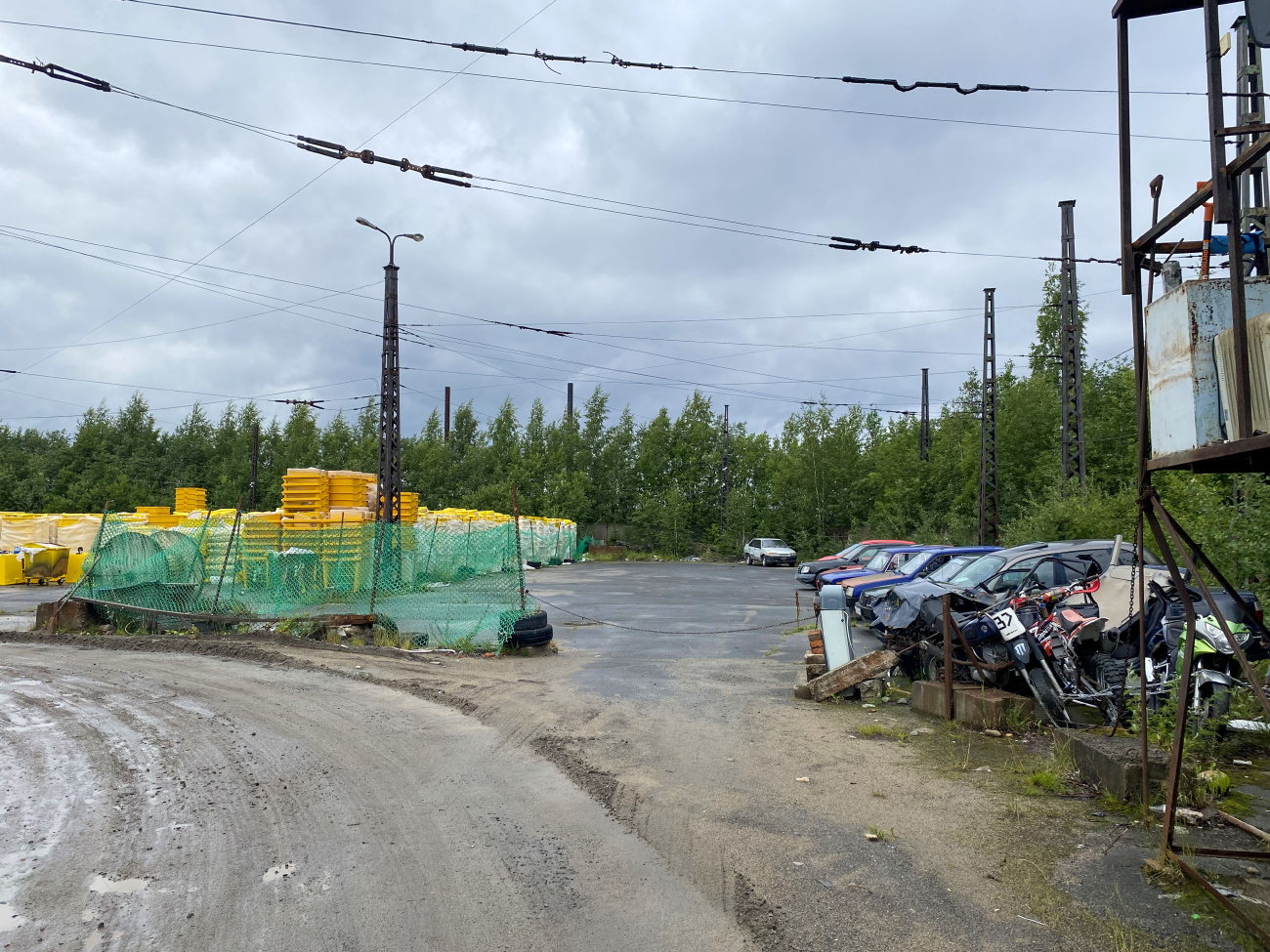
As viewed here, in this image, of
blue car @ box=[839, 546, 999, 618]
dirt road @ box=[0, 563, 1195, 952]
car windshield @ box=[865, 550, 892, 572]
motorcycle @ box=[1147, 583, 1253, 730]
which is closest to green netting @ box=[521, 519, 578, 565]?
car windshield @ box=[865, 550, 892, 572]

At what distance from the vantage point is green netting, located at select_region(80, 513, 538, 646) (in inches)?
532

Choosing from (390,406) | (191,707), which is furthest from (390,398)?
(191,707)

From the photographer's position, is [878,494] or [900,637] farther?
[878,494]

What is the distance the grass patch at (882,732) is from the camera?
305 inches

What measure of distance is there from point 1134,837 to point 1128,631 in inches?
141

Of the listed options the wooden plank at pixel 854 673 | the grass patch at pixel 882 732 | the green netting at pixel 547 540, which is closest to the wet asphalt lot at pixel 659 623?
the wooden plank at pixel 854 673

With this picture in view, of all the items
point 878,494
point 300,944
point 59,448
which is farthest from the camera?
point 59,448

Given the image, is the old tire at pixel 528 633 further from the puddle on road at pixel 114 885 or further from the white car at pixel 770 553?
the white car at pixel 770 553

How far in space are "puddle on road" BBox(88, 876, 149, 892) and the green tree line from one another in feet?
122

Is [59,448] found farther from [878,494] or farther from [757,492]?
[878,494]

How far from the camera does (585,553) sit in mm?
55062

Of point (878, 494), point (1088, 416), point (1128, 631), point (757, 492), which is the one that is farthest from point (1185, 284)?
point (757, 492)

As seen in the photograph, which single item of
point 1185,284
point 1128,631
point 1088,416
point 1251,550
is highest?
point 1088,416

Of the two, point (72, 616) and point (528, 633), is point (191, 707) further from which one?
point (72, 616)
